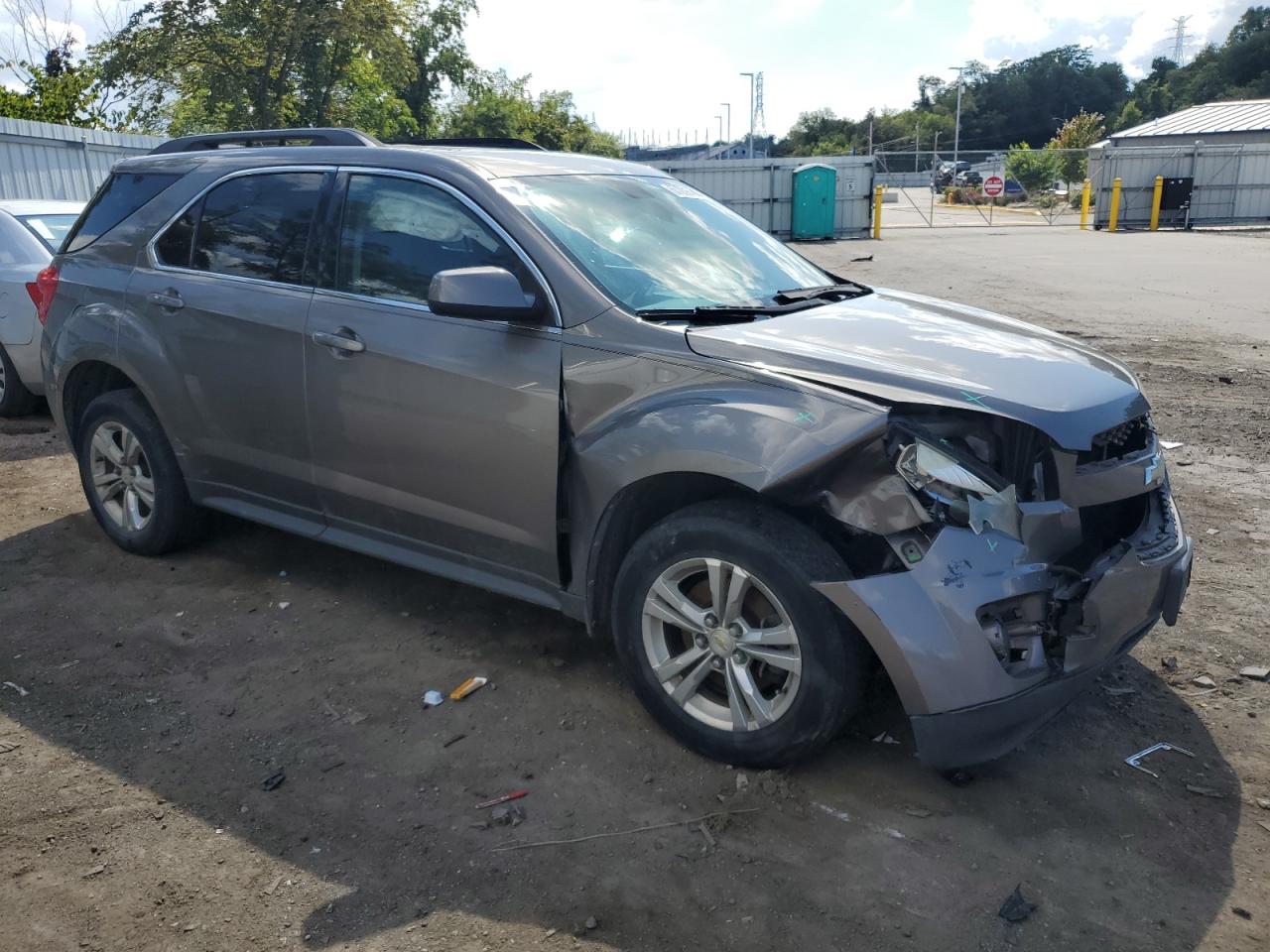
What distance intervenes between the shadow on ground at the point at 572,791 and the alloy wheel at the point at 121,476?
0.66 meters

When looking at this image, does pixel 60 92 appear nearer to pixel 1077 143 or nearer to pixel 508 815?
pixel 508 815

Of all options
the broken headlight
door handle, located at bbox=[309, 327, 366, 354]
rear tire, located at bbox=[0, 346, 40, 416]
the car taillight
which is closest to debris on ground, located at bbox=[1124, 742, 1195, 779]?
the broken headlight

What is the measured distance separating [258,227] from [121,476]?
1538 mm

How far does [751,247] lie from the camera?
4.47 metres

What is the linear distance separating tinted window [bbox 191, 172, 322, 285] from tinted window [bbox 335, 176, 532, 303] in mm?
262

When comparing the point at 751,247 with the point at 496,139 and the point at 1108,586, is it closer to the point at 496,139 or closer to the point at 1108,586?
the point at 496,139

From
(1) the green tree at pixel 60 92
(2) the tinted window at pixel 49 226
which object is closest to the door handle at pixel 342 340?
(2) the tinted window at pixel 49 226

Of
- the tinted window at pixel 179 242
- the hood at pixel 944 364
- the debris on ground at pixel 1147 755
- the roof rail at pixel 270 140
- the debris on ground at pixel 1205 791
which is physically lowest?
the debris on ground at pixel 1205 791

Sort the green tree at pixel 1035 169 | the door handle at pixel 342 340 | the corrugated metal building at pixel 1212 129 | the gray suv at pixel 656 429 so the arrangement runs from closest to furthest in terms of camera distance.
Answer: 1. the gray suv at pixel 656 429
2. the door handle at pixel 342 340
3. the corrugated metal building at pixel 1212 129
4. the green tree at pixel 1035 169

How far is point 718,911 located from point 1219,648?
8.19 ft

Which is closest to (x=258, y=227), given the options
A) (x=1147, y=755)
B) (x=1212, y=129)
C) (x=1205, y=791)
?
(x=1147, y=755)

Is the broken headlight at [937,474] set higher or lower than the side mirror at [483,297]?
lower

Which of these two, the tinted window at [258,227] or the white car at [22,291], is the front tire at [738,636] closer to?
the tinted window at [258,227]

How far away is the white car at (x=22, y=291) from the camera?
778cm
